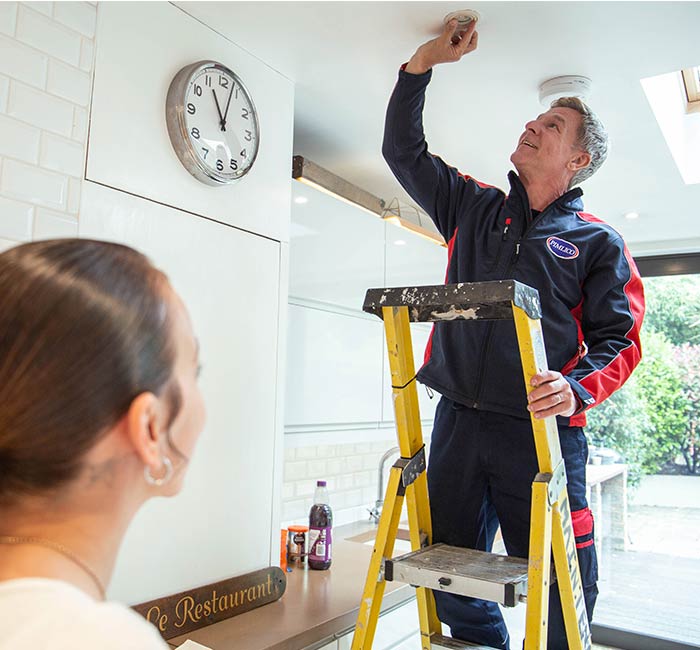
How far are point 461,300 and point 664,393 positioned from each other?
3099 millimetres

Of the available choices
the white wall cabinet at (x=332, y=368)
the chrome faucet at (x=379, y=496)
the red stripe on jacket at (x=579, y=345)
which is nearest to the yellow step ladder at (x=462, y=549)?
the red stripe on jacket at (x=579, y=345)

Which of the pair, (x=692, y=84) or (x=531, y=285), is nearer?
(x=531, y=285)

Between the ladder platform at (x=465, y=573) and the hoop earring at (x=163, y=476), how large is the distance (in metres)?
0.82

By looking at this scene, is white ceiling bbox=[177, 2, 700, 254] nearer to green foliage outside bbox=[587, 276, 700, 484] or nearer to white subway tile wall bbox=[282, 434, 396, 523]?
green foliage outside bbox=[587, 276, 700, 484]

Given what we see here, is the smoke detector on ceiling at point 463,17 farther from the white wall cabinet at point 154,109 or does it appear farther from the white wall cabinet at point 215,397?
the white wall cabinet at point 215,397

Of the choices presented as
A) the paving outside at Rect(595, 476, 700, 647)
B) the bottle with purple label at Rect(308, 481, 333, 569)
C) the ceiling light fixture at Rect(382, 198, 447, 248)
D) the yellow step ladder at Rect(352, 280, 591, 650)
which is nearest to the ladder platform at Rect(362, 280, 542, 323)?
the yellow step ladder at Rect(352, 280, 591, 650)

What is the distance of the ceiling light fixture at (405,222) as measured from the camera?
2916 mm

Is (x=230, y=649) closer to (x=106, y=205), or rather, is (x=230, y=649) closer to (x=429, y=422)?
(x=106, y=205)

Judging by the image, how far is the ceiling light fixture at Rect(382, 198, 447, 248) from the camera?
292cm

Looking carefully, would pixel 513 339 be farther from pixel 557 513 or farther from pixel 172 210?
pixel 172 210

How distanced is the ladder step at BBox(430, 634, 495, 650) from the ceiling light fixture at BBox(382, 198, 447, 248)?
171 cm

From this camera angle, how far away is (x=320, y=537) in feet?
7.75

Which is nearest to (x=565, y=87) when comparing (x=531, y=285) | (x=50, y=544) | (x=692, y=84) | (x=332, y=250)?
(x=692, y=84)

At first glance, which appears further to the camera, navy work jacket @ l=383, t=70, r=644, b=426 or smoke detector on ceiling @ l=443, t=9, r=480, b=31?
smoke detector on ceiling @ l=443, t=9, r=480, b=31
